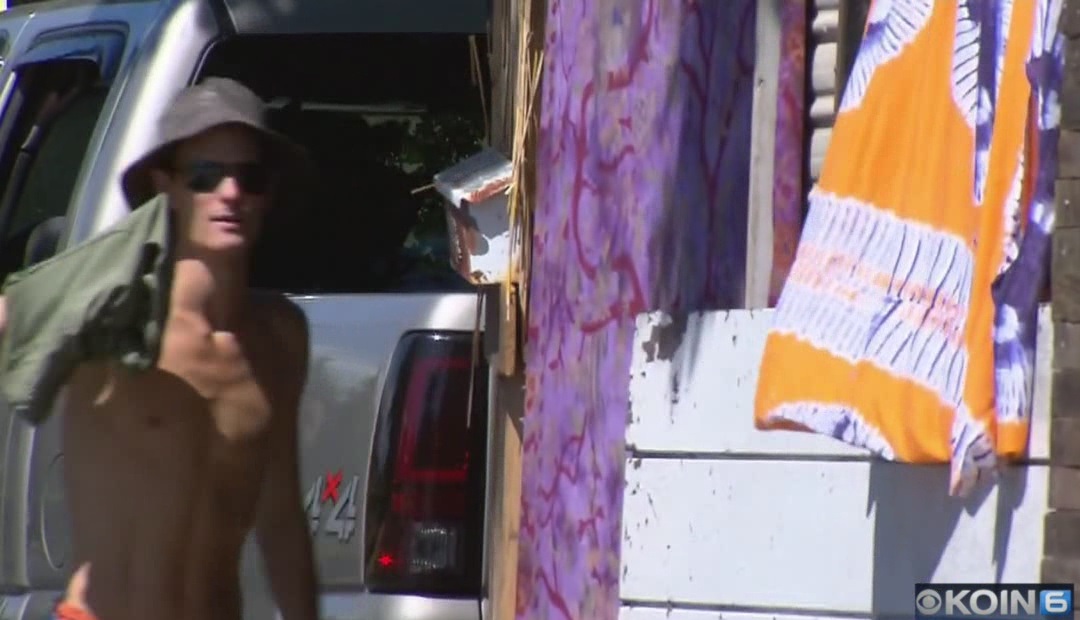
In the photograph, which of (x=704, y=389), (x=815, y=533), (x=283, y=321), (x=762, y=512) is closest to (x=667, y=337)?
(x=704, y=389)

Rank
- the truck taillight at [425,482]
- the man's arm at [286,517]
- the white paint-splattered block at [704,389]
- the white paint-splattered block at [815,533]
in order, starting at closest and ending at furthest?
the white paint-splattered block at [815,533] → the man's arm at [286,517] → the white paint-splattered block at [704,389] → the truck taillight at [425,482]

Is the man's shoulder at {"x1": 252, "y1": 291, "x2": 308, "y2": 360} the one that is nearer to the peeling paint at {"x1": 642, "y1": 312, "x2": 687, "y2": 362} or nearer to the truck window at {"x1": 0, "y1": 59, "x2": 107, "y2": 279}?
the peeling paint at {"x1": 642, "y1": 312, "x2": 687, "y2": 362}

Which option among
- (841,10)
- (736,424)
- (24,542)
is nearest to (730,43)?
(841,10)

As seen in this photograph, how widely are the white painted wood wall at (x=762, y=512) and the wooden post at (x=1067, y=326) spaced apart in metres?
0.23

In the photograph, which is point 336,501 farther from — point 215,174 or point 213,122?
point 213,122

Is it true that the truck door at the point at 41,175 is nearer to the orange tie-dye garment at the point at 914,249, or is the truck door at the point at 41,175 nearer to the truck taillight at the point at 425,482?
the truck taillight at the point at 425,482

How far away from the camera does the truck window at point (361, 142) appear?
685 cm

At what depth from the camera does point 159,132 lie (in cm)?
531

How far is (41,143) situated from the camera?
25.9 ft

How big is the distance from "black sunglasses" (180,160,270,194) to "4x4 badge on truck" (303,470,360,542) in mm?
1193

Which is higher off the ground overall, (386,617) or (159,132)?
(159,132)

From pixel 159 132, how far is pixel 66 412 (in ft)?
2.06

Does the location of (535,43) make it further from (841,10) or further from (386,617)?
(386,617)

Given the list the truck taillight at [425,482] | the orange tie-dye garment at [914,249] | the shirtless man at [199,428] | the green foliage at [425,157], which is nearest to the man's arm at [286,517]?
the shirtless man at [199,428]
